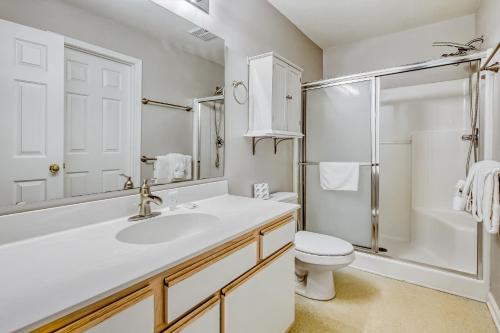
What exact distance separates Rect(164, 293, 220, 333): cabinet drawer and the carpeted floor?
878mm

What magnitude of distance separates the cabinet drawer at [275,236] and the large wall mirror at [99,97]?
63 centimetres

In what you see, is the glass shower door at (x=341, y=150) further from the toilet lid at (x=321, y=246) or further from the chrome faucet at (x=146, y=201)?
the chrome faucet at (x=146, y=201)

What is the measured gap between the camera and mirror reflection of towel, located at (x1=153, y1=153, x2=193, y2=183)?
4.65ft

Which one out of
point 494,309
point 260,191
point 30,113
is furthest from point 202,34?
point 494,309

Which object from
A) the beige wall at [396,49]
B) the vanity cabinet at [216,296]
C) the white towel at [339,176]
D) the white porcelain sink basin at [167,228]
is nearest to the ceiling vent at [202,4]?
the white porcelain sink basin at [167,228]

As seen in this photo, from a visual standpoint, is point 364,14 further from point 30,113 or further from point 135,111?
point 30,113

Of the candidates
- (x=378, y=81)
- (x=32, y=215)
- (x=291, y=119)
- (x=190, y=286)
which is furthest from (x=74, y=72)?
(x=378, y=81)

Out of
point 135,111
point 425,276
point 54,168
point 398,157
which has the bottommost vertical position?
point 425,276

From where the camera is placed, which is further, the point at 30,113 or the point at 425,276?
the point at 425,276

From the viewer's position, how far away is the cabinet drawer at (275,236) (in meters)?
1.21

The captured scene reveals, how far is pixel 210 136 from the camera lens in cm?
171

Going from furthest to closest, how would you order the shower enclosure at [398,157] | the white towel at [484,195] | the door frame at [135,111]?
the shower enclosure at [398,157] < the white towel at [484,195] < the door frame at [135,111]

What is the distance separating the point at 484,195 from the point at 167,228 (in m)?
1.78

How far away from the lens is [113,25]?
1.21m
